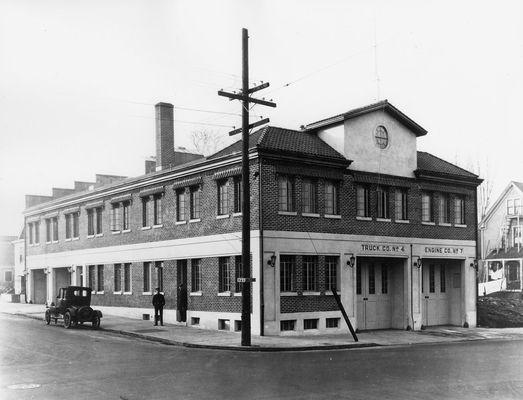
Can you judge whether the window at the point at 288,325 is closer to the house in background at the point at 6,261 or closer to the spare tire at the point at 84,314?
the spare tire at the point at 84,314

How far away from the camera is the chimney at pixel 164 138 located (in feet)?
108

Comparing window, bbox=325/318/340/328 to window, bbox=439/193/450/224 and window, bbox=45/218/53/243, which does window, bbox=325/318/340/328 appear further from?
window, bbox=45/218/53/243

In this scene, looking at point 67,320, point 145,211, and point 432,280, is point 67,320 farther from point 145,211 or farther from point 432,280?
point 432,280

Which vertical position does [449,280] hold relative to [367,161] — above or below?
below

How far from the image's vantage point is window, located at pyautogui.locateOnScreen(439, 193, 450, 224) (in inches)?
1215

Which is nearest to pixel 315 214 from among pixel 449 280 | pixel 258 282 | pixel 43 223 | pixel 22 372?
pixel 258 282

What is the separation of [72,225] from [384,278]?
19775mm

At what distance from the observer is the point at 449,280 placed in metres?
31.5

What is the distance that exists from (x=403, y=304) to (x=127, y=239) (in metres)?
14.1

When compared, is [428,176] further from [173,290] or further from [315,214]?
[173,290]

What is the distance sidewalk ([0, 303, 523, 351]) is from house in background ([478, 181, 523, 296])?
3126cm

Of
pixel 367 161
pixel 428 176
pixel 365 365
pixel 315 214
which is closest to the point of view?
pixel 365 365

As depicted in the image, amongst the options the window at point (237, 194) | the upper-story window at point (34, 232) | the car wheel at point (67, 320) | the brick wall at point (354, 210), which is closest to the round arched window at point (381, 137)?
the brick wall at point (354, 210)

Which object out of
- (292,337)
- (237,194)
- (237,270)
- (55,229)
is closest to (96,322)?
(237,270)
